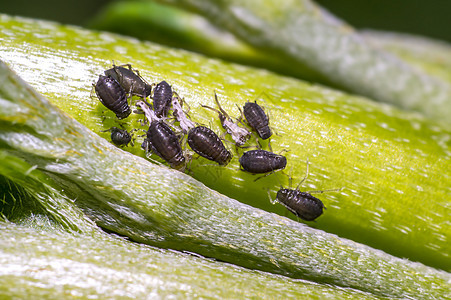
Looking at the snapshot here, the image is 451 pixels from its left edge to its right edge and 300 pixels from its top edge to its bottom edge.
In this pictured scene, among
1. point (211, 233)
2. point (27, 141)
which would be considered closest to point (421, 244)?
point (211, 233)

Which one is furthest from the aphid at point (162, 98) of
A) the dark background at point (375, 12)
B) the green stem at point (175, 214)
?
the dark background at point (375, 12)

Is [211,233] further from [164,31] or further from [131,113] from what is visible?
[164,31]

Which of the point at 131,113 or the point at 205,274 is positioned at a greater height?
the point at 131,113

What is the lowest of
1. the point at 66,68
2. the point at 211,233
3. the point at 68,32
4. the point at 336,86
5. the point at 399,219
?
the point at 211,233

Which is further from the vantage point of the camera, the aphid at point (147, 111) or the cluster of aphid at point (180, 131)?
the aphid at point (147, 111)

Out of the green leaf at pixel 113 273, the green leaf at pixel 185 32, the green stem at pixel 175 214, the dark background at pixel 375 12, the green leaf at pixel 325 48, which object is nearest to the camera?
the green leaf at pixel 113 273

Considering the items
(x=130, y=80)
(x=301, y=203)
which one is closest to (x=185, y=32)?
(x=130, y=80)

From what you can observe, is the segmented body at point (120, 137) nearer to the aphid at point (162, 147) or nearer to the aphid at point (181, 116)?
the aphid at point (162, 147)

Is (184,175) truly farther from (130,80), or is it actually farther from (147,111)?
(130,80)
